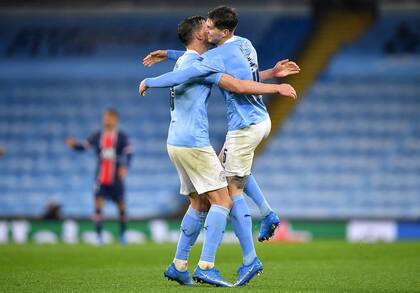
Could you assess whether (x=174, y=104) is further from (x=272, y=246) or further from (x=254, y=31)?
(x=254, y=31)

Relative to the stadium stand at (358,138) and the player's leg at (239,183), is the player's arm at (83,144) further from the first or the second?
the player's leg at (239,183)

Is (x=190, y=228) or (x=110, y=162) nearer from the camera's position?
(x=190, y=228)

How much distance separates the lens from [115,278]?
364 inches

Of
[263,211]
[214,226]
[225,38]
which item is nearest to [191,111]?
[225,38]

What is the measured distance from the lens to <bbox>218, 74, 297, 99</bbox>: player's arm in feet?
26.9

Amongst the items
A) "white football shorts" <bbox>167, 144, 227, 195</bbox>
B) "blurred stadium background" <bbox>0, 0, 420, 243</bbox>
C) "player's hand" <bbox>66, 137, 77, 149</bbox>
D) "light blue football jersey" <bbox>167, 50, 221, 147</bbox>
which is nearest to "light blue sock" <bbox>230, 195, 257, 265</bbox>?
Answer: "white football shorts" <bbox>167, 144, 227, 195</bbox>

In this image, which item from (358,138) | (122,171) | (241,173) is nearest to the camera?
(241,173)

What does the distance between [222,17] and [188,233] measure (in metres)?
1.80

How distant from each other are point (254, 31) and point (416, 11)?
362 centimetres

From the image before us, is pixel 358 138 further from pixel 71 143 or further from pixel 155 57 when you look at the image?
pixel 155 57

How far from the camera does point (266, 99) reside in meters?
22.4

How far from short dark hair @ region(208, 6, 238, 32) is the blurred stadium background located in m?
12.4

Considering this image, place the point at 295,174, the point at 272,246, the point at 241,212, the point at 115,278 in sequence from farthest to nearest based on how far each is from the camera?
the point at 295,174
the point at 272,246
the point at 115,278
the point at 241,212

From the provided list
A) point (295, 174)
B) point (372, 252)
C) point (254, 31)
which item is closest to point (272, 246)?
point (372, 252)
